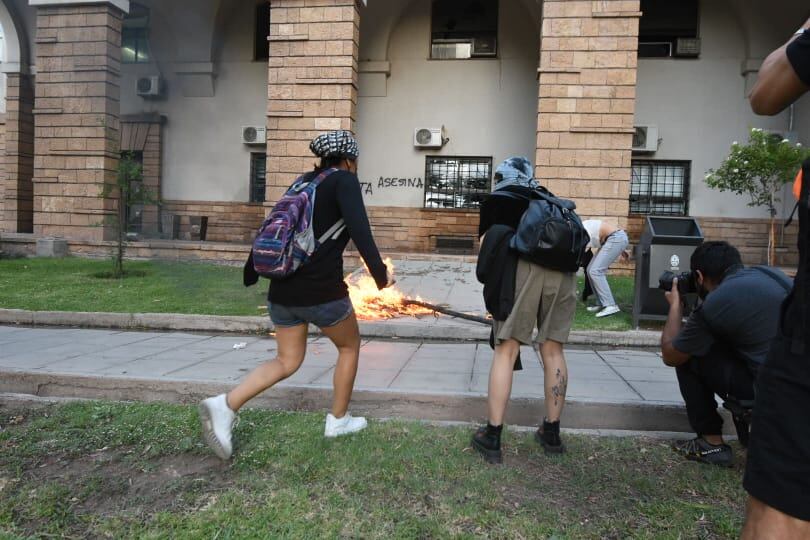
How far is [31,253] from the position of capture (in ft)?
41.2

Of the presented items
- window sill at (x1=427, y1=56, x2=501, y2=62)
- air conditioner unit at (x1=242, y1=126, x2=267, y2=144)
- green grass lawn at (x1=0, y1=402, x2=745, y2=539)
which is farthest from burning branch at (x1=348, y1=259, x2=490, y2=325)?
window sill at (x1=427, y1=56, x2=501, y2=62)

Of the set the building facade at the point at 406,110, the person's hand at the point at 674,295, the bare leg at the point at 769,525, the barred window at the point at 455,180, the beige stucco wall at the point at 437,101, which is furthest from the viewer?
the barred window at the point at 455,180

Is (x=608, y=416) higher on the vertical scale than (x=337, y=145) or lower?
lower

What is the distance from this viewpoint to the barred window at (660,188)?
13.9m

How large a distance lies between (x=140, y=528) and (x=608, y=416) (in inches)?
113

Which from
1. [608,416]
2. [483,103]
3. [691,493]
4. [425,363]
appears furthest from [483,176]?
[691,493]

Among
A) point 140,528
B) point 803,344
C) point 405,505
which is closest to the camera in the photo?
point 803,344

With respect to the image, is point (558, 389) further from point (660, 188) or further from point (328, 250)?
point (660, 188)

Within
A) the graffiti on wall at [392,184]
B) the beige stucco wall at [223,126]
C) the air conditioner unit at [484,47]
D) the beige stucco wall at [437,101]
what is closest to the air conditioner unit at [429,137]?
the beige stucco wall at [437,101]

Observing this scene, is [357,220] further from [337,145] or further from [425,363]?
[425,363]

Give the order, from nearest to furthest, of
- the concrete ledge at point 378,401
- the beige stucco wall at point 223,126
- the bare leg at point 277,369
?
the bare leg at point 277,369
the concrete ledge at point 378,401
the beige stucco wall at point 223,126

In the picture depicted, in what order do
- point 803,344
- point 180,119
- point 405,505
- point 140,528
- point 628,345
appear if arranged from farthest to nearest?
point 180,119
point 628,345
point 405,505
point 140,528
point 803,344

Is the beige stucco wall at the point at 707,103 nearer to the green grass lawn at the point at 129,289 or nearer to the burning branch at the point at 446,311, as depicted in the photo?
the burning branch at the point at 446,311

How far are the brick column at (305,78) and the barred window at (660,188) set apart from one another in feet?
24.9
